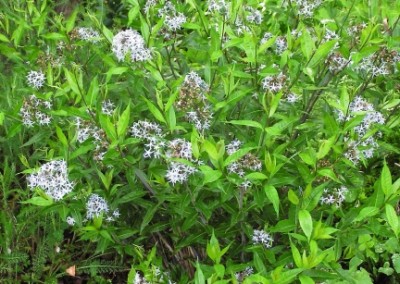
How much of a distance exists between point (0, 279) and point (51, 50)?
48.6 inches

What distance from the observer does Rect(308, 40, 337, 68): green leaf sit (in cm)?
209

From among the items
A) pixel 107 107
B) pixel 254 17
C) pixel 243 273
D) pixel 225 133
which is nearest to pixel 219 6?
pixel 254 17

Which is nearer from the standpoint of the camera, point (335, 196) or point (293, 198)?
point (293, 198)

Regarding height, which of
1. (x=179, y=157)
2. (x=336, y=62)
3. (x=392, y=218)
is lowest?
(x=392, y=218)

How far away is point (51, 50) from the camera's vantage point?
2717 millimetres

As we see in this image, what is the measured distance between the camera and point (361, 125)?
226cm

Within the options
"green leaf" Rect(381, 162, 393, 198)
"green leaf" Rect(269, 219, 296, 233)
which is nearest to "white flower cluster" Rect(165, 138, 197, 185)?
"green leaf" Rect(269, 219, 296, 233)

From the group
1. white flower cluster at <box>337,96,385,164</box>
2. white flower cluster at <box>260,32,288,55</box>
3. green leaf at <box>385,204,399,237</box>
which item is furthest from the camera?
white flower cluster at <box>260,32,288,55</box>

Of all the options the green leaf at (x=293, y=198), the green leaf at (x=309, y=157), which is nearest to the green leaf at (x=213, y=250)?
the green leaf at (x=293, y=198)

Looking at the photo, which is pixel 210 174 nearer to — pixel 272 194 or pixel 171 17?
pixel 272 194

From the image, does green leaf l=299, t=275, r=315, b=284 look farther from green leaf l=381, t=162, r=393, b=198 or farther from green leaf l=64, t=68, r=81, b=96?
green leaf l=64, t=68, r=81, b=96

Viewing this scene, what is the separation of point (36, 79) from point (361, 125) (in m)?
1.29

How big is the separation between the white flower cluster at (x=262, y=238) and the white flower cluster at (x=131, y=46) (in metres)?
0.77

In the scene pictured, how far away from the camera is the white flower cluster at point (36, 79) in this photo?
248 centimetres
